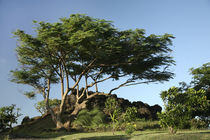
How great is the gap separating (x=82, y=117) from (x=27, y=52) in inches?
320

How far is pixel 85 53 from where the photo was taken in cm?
2009

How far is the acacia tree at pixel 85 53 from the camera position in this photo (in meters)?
16.9

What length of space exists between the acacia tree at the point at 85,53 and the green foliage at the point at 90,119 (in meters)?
0.76

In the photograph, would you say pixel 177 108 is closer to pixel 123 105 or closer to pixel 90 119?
pixel 90 119

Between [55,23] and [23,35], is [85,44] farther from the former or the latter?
[23,35]

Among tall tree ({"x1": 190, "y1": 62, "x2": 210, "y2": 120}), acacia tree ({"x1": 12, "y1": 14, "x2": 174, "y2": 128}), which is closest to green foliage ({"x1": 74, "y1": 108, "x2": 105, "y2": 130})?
acacia tree ({"x1": 12, "y1": 14, "x2": 174, "y2": 128})

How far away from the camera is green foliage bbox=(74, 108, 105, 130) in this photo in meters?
19.3

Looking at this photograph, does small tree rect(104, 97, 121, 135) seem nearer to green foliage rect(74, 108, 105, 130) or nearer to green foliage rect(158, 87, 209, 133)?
green foliage rect(74, 108, 105, 130)

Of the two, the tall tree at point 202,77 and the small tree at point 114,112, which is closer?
the small tree at point 114,112

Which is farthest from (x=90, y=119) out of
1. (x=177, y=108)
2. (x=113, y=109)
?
(x=177, y=108)

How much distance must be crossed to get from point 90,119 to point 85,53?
20.7ft

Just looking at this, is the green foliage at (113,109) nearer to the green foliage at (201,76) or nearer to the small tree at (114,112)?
the small tree at (114,112)

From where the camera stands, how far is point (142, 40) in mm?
18875

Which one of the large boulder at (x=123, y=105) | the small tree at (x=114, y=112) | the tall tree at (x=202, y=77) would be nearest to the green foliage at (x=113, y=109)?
the small tree at (x=114, y=112)
